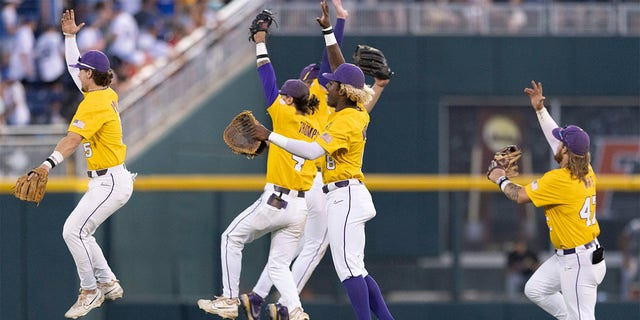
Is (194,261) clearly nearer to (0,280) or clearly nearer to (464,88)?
(0,280)

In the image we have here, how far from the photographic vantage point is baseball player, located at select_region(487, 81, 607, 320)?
10.6 meters

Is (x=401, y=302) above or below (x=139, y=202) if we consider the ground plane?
below

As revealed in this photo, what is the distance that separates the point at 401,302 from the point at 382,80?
9.48ft

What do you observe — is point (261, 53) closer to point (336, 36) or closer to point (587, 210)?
point (336, 36)

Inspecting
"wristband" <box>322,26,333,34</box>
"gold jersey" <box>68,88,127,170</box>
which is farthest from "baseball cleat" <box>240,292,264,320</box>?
"wristband" <box>322,26,333,34</box>

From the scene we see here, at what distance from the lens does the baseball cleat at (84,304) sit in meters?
10.9

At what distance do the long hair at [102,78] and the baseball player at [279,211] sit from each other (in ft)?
3.91

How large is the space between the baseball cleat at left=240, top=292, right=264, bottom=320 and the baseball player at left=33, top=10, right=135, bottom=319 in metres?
1.05

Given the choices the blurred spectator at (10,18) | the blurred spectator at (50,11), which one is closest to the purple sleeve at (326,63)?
the blurred spectator at (50,11)

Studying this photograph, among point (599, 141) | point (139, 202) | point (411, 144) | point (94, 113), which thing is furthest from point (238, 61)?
point (94, 113)

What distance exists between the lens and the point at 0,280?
42.4ft

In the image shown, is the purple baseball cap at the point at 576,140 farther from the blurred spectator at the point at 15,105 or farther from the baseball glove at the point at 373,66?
the blurred spectator at the point at 15,105

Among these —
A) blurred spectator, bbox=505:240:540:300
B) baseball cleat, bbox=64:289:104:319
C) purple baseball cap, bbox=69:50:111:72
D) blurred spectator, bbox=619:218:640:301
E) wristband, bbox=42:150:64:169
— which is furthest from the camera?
blurred spectator, bbox=505:240:540:300

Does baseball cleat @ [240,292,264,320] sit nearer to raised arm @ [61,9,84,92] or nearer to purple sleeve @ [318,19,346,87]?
purple sleeve @ [318,19,346,87]
